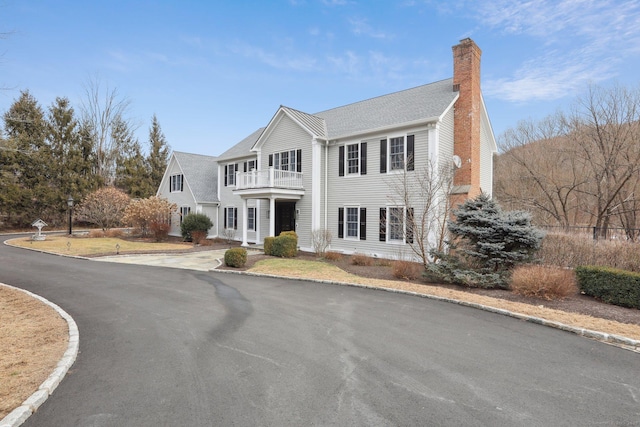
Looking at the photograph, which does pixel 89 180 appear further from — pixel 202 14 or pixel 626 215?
pixel 626 215

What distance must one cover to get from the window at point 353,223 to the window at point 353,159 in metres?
2.03

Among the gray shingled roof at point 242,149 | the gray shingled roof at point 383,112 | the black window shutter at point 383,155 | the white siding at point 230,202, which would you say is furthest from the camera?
the gray shingled roof at point 242,149

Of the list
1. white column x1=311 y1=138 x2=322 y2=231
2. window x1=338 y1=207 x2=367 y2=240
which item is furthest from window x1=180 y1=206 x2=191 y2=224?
window x1=338 y1=207 x2=367 y2=240

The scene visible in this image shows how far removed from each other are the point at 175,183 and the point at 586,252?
28.4 m

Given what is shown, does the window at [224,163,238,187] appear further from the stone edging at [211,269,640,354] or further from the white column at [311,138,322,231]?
the stone edging at [211,269,640,354]

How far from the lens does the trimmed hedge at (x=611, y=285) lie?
311 inches

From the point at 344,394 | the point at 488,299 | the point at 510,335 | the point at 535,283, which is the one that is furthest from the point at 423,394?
the point at 535,283

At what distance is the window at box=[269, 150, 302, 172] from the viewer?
19234 mm

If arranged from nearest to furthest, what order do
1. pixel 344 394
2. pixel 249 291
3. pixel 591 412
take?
pixel 591 412 → pixel 344 394 → pixel 249 291

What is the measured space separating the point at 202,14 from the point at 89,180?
1218 inches

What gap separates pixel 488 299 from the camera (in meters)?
8.45

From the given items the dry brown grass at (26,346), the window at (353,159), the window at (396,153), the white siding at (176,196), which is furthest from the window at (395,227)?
the white siding at (176,196)

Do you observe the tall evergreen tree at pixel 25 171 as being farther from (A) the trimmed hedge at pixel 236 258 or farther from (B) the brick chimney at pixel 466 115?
(B) the brick chimney at pixel 466 115

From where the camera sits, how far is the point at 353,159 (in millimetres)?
17344
